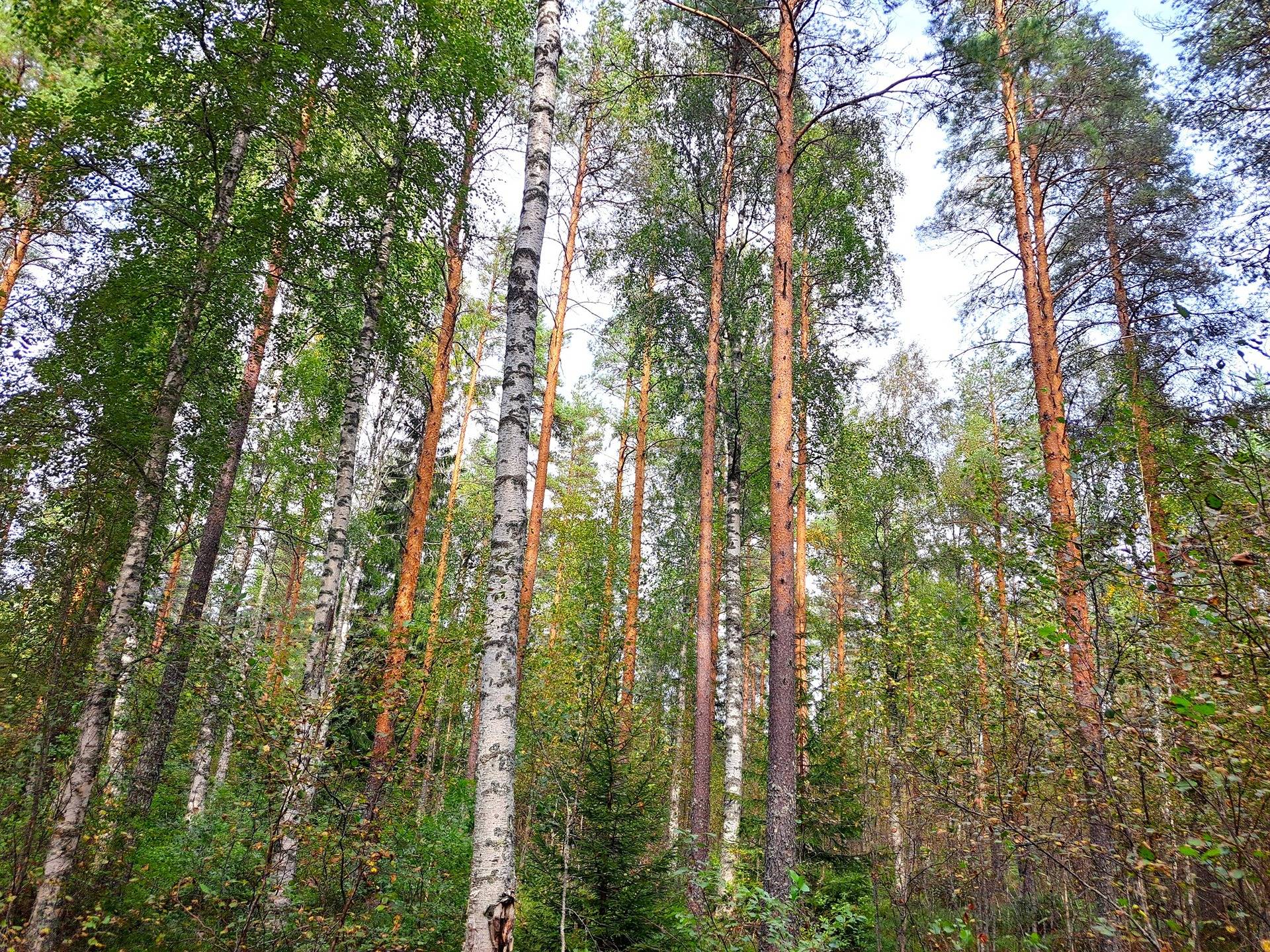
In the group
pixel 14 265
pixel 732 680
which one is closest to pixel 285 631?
pixel 14 265

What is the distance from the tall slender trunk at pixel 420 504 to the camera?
7801 mm

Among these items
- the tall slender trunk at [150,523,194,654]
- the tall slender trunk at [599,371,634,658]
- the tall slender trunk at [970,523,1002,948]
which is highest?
the tall slender trunk at [599,371,634,658]

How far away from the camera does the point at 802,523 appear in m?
14.8

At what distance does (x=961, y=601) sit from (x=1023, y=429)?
19.5 feet

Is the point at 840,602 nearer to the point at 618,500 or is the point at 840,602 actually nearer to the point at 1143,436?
the point at 618,500

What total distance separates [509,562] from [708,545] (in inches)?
241

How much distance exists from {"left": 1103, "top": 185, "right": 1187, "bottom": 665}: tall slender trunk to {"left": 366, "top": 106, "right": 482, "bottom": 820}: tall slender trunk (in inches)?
299

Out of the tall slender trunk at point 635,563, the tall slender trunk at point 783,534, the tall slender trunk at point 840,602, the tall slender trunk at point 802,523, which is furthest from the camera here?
the tall slender trunk at point 840,602

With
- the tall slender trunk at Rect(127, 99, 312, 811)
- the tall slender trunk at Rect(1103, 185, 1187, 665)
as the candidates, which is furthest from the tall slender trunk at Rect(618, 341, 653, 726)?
the tall slender trunk at Rect(1103, 185, 1187, 665)

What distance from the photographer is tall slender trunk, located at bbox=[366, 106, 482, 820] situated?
25.6 ft

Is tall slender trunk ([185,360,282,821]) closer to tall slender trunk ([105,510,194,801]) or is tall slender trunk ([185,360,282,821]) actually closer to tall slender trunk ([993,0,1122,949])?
tall slender trunk ([105,510,194,801])

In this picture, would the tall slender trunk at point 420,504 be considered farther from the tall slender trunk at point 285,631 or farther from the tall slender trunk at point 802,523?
the tall slender trunk at point 802,523

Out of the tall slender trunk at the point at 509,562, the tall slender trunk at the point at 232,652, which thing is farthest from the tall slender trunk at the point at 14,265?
the tall slender trunk at the point at 509,562

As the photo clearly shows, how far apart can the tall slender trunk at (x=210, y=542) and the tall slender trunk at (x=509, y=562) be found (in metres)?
4.24
